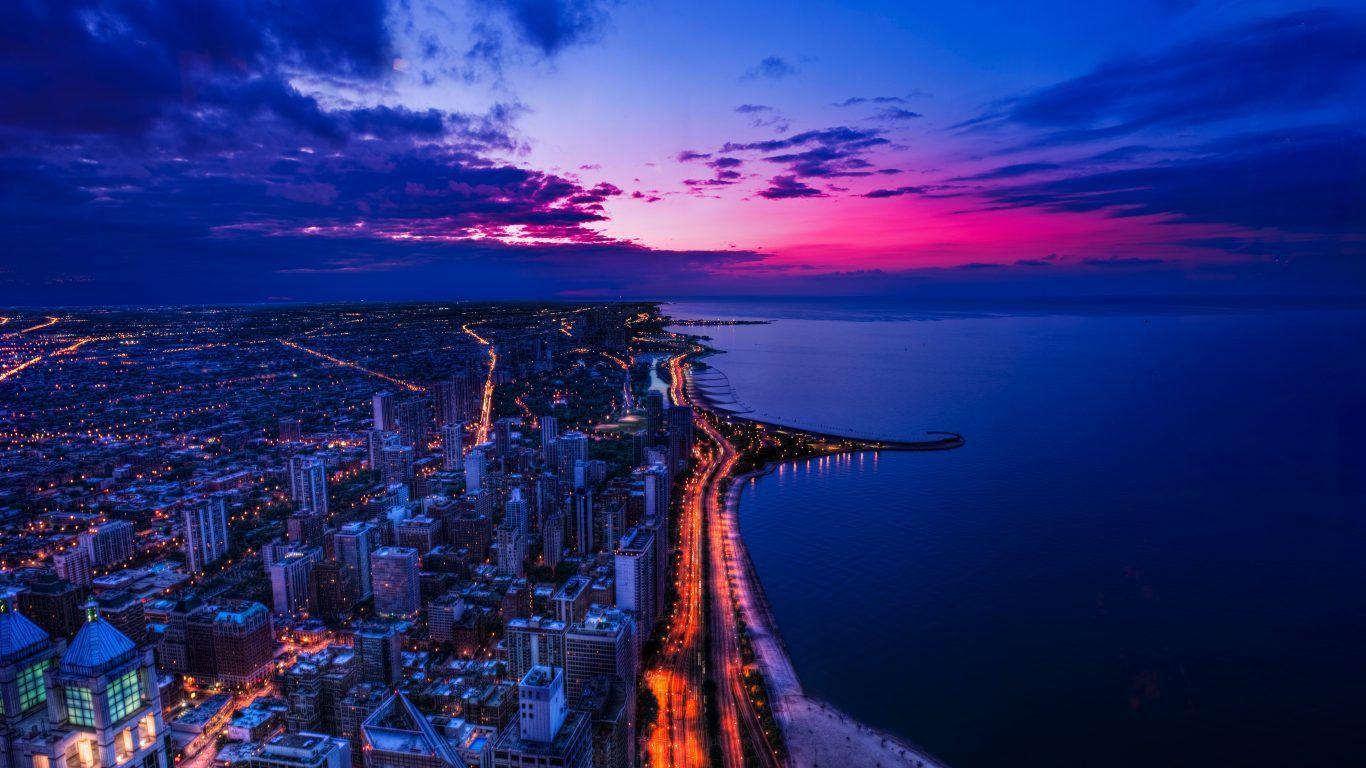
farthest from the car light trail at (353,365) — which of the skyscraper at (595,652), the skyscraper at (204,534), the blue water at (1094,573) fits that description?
the skyscraper at (595,652)

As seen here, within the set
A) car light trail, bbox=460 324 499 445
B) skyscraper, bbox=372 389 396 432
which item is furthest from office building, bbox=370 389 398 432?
car light trail, bbox=460 324 499 445

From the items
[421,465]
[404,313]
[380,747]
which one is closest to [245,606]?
[380,747]

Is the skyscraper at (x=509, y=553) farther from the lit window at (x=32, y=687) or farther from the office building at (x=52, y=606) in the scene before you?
the lit window at (x=32, y=687)

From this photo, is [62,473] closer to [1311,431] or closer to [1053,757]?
[1053,757]

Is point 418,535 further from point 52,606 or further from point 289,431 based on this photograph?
point 289,431

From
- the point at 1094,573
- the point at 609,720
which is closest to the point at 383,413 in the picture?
the point at 609,720

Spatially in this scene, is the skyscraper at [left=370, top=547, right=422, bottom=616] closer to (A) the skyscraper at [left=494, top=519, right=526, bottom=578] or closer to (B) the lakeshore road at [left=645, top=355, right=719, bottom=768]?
(A) the skyscraper at [left=494, top=519, right=526, bottom=578]

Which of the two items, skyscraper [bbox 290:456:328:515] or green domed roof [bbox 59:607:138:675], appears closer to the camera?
green domed roof [bbox 59:607:138:675]
